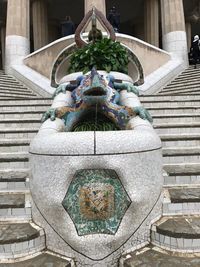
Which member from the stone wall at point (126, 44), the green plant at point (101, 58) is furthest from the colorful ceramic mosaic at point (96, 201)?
the stone wall at point (126, 44)

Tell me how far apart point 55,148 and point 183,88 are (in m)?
6.79

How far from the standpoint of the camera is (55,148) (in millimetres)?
2668

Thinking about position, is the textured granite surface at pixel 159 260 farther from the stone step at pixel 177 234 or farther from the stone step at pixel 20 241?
the stone step at pixel 20 241

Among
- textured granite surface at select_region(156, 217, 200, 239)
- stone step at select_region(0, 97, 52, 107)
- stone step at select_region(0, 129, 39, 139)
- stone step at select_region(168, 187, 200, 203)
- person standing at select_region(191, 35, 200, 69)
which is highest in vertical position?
person standing at select_region(191, 35, 200, 69)

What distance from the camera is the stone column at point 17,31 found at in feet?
44.0

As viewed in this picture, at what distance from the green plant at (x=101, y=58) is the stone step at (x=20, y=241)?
3.17 m

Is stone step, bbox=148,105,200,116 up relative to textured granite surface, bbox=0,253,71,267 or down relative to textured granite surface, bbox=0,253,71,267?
up

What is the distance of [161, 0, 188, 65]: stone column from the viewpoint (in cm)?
1352

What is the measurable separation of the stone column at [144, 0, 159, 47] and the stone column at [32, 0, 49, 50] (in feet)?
21.0

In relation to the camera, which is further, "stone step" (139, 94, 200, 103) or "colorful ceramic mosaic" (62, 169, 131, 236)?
"stone step" (139, 94, 200, 103)

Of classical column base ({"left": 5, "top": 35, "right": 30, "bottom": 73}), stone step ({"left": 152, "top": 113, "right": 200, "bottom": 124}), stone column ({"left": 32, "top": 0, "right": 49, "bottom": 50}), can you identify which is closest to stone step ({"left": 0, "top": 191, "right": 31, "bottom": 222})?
stone step ({"left": 152, "top": 113, "right": 200, "bottom": 124})

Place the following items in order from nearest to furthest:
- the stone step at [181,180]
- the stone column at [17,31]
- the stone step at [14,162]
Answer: the stone step at [181,180] → the stone step at [14,162] → the stone column at [17,31]

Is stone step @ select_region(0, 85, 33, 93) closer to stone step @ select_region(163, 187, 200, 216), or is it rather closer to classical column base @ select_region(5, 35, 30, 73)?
classical column base @ select_region(5, 35, 30, 73)

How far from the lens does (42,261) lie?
98.5 inches
